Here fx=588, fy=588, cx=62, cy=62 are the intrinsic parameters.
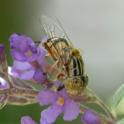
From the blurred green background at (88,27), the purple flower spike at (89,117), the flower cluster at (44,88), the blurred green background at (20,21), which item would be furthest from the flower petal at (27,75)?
the blurred green background at (88,27)

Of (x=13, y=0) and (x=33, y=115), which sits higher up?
(x=13, y=0)

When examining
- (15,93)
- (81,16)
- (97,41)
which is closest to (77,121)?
(15,93)

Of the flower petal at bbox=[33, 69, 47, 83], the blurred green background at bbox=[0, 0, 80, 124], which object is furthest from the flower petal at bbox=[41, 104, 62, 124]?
the blurred green background at bbox=[0, 0, 80, 124]

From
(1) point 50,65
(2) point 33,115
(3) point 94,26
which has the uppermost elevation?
(1) point 50,65

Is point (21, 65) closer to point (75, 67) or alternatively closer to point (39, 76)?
point (39, 76)

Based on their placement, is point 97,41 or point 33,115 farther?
point 97,41

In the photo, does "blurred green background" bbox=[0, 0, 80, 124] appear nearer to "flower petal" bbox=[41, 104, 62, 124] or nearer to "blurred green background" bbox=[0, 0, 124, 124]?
"blurred green background" bbox=[0, 0, 124, 124]

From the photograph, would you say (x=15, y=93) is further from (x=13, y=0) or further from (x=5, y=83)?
(x=13, y=0)

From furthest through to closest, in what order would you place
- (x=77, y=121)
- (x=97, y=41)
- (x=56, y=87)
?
(x=97, y=41) → (x=77, y=121) → (x=56, y=87)
